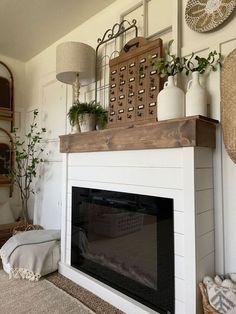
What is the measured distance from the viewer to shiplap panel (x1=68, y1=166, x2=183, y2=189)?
4.85 ft

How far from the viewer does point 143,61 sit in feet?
6.04

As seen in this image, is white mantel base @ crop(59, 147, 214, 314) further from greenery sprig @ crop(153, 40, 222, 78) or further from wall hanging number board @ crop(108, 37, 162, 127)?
greenery sprig @ crop(153, 40, 222, 78)

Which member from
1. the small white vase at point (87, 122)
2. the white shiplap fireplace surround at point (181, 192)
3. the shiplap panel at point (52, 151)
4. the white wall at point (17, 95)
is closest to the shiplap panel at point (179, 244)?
the white shiplap fireplace surround at point (181, 192)

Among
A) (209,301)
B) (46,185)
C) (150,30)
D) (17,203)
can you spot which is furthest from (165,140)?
(17,203)

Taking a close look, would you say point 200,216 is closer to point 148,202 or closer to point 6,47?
point 148,202

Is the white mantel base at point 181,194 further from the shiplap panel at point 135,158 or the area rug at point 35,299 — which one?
the area rug at point 35,299

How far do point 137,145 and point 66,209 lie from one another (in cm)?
105

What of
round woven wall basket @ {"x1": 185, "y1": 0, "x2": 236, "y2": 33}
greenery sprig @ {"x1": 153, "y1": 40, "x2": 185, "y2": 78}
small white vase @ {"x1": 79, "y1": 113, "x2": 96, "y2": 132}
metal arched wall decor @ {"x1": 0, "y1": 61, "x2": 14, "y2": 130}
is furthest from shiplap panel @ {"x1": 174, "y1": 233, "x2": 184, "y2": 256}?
metal arched wall decor @ {"x1": 0, "y1": 61, "x2": 14, "y2": 130}

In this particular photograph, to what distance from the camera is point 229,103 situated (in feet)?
4.41

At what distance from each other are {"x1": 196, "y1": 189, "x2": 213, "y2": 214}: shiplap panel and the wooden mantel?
0.28 m

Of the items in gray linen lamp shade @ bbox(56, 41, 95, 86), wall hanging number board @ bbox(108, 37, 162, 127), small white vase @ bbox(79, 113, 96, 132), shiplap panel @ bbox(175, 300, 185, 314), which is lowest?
shiplap panel @ bbox(175, 300, 185, 314)

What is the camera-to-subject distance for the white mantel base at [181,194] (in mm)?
1367

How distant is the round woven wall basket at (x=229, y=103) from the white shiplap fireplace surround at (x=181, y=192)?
168 mm

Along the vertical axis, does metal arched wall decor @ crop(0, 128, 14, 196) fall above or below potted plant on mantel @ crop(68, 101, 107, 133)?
below
